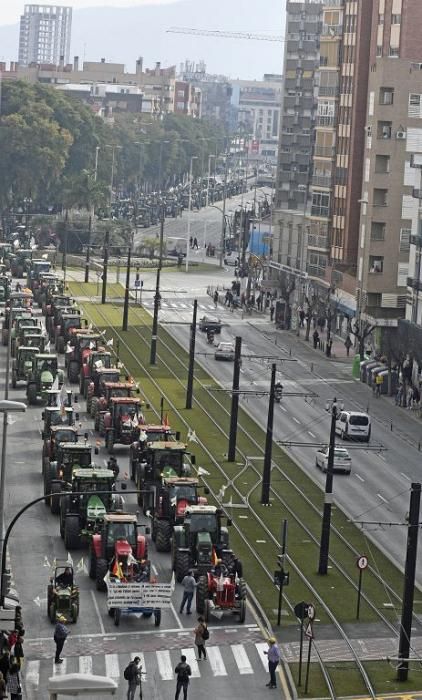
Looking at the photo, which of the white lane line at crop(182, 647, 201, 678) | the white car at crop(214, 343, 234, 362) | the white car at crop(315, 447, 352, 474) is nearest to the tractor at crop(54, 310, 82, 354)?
the white car at crop(214, 343, 234, 362)

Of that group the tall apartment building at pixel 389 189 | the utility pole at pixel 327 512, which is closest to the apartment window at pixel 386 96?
the tall apartment building at pixel 389 189

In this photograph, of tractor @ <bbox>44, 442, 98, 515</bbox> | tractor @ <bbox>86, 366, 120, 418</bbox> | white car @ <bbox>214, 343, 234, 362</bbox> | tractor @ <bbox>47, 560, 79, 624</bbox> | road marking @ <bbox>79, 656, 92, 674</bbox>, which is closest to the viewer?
road marking @ <bbox>79, 656, 92, 674</bbox>

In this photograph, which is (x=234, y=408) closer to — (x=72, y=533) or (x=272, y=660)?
(x=72, y=533)

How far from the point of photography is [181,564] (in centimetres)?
6494

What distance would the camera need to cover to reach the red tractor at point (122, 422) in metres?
89.5

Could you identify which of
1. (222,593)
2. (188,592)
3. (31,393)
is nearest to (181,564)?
(188,592)

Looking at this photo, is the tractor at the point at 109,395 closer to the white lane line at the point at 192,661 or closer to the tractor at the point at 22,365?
the tractor at the point at 22,365

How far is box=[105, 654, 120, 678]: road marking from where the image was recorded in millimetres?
54781

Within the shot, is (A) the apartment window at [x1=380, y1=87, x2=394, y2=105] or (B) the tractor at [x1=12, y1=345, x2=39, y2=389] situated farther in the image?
(A) the apartment window at [x1=380, y1=87, x2=394, y2=105]

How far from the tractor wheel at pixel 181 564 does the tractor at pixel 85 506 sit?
390 centimetres

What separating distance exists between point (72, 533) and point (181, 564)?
5488 millimetres

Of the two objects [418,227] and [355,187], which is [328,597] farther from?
[355,187]

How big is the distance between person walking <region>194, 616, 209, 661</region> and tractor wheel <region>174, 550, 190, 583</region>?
7.53 m

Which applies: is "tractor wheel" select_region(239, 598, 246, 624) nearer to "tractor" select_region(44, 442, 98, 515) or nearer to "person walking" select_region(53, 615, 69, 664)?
"person walking" select_region(53, 615, 69, 664)
